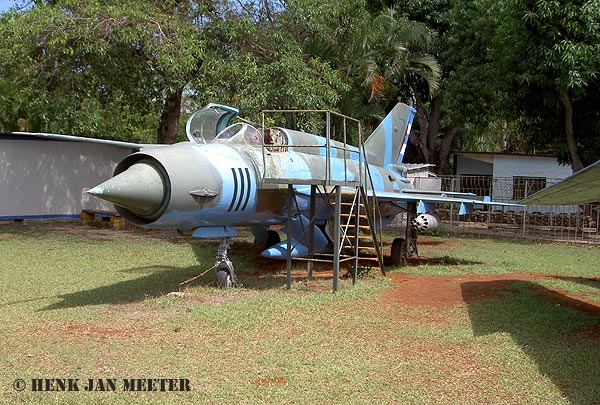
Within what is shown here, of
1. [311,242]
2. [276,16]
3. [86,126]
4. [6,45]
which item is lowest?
[311,242]

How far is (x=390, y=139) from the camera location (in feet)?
51.1

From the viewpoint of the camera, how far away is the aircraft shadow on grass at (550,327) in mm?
5805

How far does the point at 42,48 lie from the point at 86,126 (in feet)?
8.72

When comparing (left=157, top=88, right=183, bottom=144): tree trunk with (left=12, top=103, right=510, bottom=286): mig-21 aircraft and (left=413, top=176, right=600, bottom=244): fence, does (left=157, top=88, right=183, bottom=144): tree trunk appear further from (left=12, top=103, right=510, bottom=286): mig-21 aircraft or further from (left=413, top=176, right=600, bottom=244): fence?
(left=413, top=176, right=600, bottom=244): fence

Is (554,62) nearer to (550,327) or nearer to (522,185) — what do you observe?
(522,185)

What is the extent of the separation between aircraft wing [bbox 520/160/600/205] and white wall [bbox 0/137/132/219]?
19.3m

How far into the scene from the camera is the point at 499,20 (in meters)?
21.2

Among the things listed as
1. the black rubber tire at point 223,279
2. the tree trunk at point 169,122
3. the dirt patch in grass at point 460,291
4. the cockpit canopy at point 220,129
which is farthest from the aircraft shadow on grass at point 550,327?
the tree trunk at point 169,122

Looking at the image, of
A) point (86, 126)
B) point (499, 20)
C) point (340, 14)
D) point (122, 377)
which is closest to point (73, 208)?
point (86, 126)

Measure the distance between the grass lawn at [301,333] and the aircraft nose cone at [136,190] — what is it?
1549 millimetres

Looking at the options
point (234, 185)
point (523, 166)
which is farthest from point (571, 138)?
point (234, 185)

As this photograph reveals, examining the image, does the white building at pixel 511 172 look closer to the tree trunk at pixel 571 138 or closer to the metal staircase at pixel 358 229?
the tree trunk at pixel 571 138

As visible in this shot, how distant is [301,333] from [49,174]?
Answer: 1870 cm

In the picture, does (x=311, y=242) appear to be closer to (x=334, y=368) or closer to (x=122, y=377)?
(x=334, y=368)
